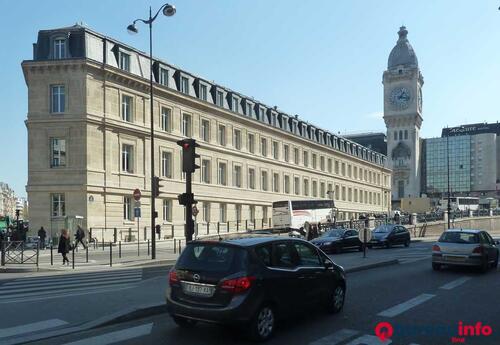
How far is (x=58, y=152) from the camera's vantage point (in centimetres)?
3734

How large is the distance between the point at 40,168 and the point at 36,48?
360 inches

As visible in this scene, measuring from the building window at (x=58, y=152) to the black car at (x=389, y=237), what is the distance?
2254 cm

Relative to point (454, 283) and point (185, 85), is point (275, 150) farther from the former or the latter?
point (454, 283)

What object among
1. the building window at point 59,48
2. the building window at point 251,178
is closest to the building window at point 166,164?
the building window at point 59,48

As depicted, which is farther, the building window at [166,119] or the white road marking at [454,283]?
the building window at [166,119]

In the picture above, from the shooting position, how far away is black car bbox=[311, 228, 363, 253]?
2782 centimetres

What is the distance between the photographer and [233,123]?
54375 mm

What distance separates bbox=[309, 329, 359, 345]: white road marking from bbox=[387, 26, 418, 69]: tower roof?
151 metres

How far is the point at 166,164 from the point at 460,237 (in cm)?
3197

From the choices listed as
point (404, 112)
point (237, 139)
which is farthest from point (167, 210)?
point (404, 112)

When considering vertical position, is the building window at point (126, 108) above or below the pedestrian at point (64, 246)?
above

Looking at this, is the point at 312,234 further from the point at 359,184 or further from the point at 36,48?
the point at 359,184

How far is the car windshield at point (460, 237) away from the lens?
56.5 ft

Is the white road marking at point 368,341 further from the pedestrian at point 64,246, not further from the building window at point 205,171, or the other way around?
the building window at point 205,171
